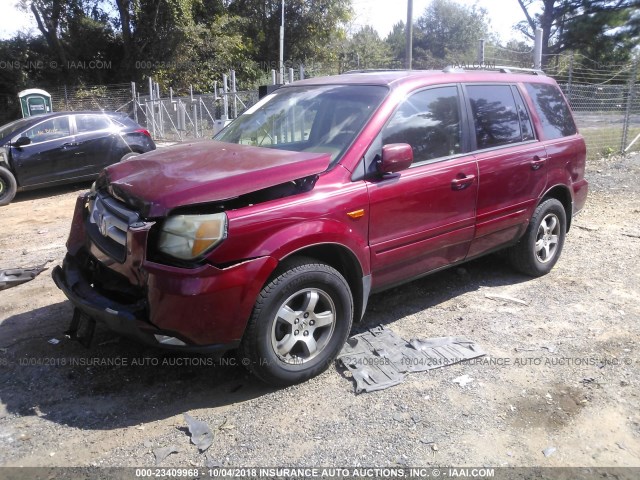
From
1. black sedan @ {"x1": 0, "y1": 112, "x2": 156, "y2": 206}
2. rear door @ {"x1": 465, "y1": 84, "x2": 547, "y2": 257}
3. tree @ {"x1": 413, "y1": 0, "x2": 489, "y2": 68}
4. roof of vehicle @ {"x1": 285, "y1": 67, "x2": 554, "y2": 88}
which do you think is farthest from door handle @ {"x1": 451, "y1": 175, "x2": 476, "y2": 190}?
tree @ {"x1": 413, "y1": 0, "x2": 489, "y2": 68}

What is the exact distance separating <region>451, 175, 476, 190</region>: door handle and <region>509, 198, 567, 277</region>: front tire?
1102 mm

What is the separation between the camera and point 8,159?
9.32 meters

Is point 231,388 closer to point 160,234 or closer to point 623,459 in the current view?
point 160,234

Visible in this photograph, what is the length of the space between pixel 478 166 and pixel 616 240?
3307 mm

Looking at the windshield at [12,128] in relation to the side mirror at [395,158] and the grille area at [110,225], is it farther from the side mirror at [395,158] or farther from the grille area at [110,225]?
the side mirror at [395,158]

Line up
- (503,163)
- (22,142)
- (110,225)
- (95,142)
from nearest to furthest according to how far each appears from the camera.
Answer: (110,225) < (503,163) < (22,142) < (95,142)

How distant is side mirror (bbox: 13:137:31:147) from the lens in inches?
367

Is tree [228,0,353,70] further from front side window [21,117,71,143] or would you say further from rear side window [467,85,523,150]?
rear side window [467,85,523,150]

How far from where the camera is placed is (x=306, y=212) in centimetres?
330

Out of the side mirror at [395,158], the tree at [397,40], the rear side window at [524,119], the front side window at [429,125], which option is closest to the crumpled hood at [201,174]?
the side mirror at [395,158]

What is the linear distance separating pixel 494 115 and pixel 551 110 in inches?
39.7

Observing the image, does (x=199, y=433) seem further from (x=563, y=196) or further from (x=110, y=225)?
(x=563, y=196)

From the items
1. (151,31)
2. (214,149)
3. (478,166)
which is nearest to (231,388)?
(214,149)

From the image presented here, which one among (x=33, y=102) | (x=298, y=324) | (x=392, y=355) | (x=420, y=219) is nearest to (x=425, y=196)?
(x=420, y=219)
